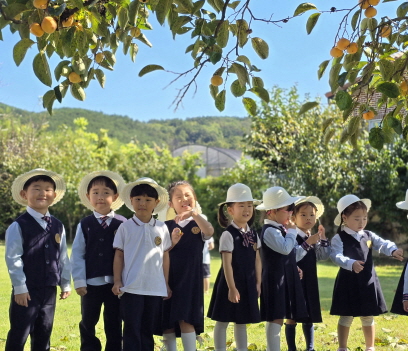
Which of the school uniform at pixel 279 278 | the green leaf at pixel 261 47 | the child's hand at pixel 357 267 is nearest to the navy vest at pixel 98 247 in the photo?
Result: the school uniform at pixel 279 278

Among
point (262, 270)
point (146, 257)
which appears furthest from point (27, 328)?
point (262, 270)

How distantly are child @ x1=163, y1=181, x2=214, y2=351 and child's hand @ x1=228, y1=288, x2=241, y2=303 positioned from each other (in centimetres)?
19

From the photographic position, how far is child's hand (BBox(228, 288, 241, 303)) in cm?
390

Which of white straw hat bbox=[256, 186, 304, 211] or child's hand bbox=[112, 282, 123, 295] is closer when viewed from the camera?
child's hand bbox=[112, 282, 123, 295]

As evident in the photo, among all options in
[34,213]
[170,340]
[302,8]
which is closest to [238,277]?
[170,340]

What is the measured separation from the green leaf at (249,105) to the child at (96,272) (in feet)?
4.35

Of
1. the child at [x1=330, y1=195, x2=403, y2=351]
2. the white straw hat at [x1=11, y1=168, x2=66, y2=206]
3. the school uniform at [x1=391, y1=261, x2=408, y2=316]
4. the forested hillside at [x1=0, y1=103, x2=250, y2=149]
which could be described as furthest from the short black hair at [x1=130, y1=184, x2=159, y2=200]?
the forested hillside at [x1=0, y1=103, x2=250, y2=149]

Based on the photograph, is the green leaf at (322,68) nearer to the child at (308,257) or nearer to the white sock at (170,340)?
the child at (308,257)

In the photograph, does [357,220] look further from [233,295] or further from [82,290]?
[82,290]

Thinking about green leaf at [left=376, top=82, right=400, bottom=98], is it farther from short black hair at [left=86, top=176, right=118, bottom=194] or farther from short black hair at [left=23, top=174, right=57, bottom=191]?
short black hair at [left=23, top=174, right=57, bottom=191]

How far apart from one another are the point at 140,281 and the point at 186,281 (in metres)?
0.41

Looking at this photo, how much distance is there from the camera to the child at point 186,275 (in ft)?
12.6

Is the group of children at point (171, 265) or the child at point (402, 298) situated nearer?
the group of children at point (171, 265)

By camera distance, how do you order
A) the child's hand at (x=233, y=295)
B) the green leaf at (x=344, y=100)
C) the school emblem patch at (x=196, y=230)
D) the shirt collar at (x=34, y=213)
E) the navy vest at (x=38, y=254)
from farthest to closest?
the school emblem patch at (x=196, y=230) → the child's hand at (x=233, y=295) → the shirt collar at (x=34, y=213) → the navy vest at (x=38, y=254) → the green leaf at (x=344, y=100)
